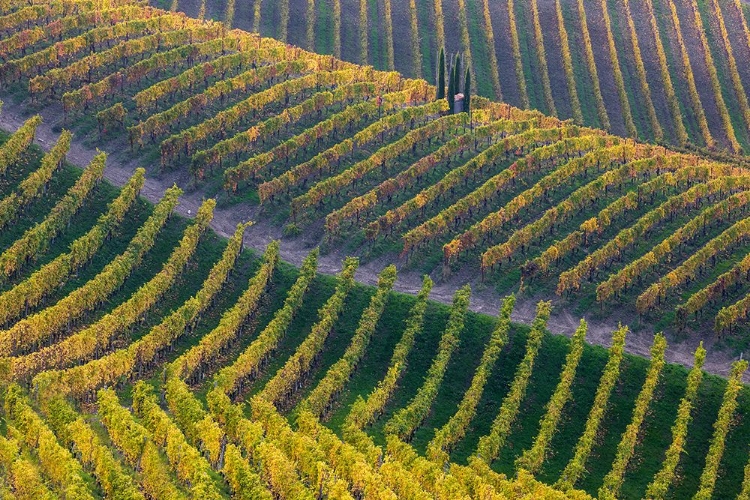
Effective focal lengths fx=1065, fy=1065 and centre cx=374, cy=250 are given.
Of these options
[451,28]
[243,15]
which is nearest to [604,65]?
[451,28]

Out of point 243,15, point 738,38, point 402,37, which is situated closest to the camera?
point 402,37

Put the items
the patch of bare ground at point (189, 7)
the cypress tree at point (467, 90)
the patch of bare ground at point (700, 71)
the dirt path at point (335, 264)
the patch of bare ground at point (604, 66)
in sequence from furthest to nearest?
the patch of bare ground at point (189, 7), the patch of bare ground at point (604, 66), the patch of bare ground at point (700, 71), the cypress tree at point (467, 90), the dirt path at point (335, 264)

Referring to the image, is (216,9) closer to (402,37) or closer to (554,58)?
(402,37)

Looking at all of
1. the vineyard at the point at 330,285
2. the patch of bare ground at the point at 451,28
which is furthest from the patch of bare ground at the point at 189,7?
the patch of bare ground at the point at 451,28

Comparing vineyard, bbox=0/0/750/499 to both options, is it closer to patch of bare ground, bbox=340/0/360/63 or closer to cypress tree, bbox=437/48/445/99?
cypress tree, bbox=437/48/445/99

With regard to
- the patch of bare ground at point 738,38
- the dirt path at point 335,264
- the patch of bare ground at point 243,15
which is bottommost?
the dirt path at point 335,264

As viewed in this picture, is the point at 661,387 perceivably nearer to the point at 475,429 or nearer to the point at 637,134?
the point at 475,429

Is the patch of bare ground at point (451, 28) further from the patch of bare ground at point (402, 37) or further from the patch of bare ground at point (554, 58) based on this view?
the patch of bare ground at point (554, 58)
